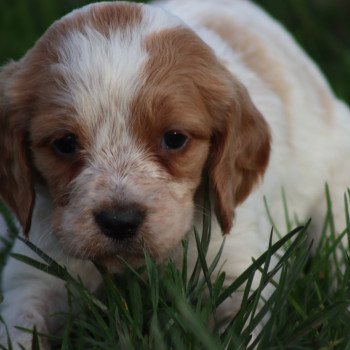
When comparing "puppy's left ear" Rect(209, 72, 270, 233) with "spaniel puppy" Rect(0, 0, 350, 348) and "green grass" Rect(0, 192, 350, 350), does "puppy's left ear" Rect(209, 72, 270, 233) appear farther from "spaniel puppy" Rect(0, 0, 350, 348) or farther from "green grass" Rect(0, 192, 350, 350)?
"green grass" Rect(0, 192, 350, 350)

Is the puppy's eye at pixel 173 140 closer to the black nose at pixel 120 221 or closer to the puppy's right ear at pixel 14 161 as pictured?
the black nose at pixel 120 221

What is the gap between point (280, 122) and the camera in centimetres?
634

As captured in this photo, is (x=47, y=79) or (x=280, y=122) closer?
(x=47, y=79)

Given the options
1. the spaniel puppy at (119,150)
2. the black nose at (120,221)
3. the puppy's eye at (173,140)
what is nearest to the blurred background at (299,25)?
the spaniel puppy at (119,150)

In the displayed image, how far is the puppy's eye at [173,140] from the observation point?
4836 millimetres

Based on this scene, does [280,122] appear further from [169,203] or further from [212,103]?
[169,203]

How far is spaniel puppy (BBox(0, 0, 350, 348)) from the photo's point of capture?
184 inches

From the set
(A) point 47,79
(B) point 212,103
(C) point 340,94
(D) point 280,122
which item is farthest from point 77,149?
(C) point 340,94

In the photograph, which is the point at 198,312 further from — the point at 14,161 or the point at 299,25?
the point at 299,25

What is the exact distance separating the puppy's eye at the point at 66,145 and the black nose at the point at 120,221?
0.45 m

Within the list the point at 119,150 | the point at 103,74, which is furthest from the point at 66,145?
the point at 103,74

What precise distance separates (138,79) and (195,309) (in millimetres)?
1206

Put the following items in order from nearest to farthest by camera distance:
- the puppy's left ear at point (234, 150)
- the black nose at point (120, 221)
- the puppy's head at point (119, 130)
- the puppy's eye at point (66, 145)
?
the black nose at point (120, 221)
the puppy's head at point (119, 130)
the puppy's eye at point (66, 145)
the puppy's left ear at point (234, 150)

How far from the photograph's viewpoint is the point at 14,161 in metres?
5.06
